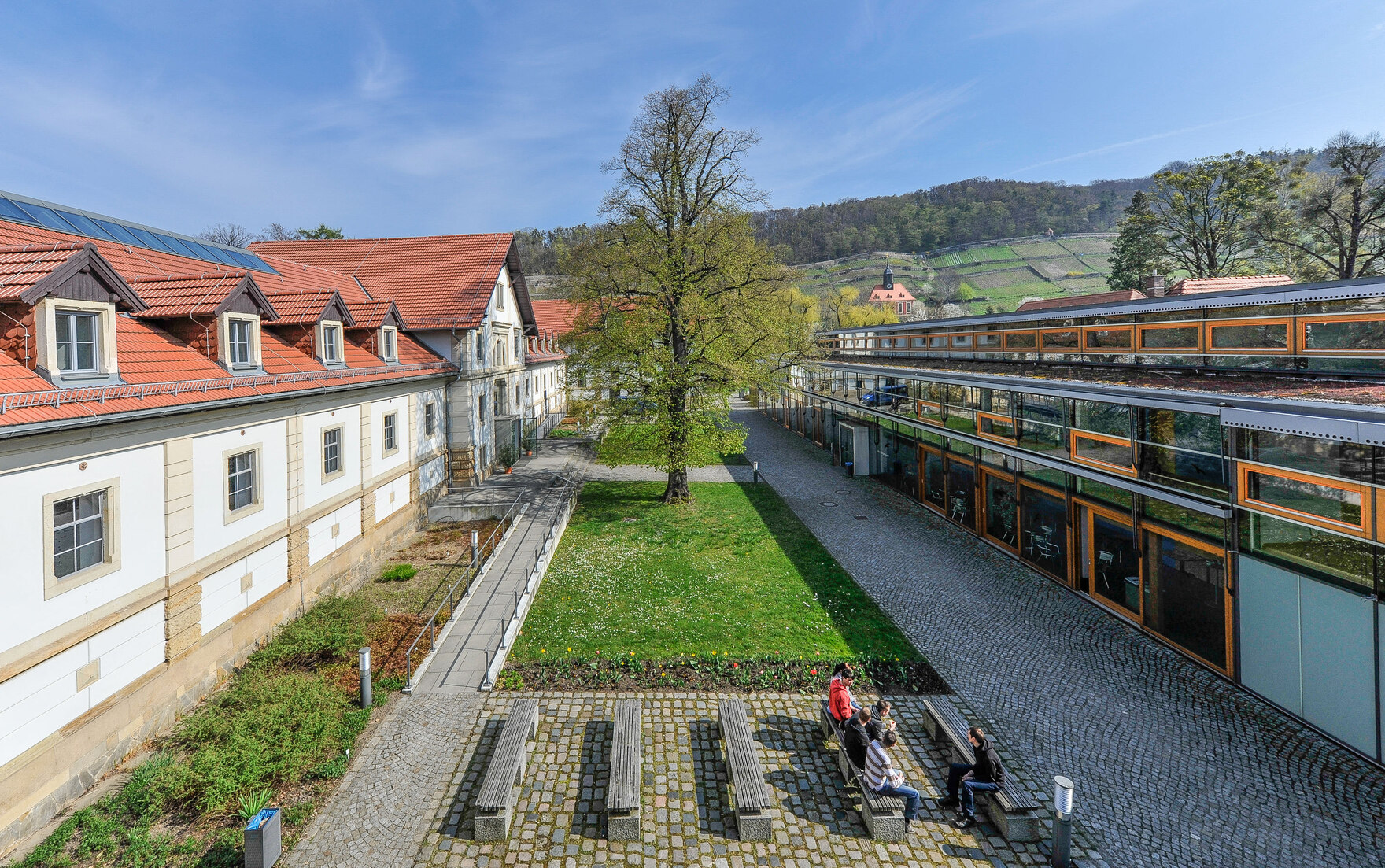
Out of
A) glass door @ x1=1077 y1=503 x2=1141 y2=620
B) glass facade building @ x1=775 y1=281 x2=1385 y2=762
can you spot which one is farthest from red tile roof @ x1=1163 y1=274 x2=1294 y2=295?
glass door @ x1=1077 y1=503 x2=1141 y2=620

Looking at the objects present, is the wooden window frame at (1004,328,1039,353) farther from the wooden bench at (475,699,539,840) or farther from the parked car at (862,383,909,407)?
the wooden bench at (475,699,539,840)

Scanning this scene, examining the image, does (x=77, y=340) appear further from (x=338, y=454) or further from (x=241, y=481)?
(x=338, y=454)

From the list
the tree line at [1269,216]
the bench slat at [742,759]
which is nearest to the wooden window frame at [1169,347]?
the bench slat at [742,759]

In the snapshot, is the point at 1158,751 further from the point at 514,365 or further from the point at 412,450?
the point at 514,365

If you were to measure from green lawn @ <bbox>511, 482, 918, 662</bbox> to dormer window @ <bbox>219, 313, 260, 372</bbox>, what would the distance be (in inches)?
289

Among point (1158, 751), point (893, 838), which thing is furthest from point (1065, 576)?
point (893, 838)

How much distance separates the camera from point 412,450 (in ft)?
64.3

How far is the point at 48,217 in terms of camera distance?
1290 centimetres

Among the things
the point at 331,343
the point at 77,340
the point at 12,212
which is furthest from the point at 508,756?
the point at 12,212

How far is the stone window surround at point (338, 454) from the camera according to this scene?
1436 cm

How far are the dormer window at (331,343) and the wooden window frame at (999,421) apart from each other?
651 inches

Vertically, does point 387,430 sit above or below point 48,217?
below

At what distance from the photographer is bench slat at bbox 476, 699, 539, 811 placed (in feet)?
22.6

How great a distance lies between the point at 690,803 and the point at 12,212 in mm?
15994
